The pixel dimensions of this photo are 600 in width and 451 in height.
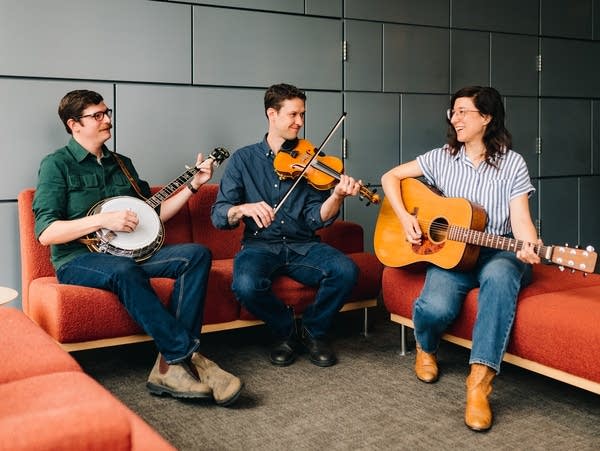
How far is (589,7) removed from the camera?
18.4ft

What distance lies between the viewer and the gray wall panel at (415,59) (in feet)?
15.4

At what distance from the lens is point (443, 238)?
295 centimetres

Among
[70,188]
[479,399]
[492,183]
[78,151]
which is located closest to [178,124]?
[78,151]

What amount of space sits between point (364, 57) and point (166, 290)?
2.33 m

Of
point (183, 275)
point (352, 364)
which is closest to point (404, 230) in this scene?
point (352, 364)

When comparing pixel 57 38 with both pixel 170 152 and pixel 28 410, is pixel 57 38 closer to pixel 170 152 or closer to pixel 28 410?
pixel 170 152

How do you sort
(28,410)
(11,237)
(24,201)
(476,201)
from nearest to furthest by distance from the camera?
1. (28,410)
2. (476,201)
3. (24,201)
4. (11,237)

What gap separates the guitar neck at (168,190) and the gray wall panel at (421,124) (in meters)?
1.95

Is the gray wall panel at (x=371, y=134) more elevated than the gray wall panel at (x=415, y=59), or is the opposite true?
the gray wall panel at (x=415, y=59)

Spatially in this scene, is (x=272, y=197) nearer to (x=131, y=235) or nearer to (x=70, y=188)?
(x=131, y=235)

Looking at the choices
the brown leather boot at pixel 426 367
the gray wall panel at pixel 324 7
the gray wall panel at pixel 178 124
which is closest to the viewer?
the brown leather boot at pixel 426 367

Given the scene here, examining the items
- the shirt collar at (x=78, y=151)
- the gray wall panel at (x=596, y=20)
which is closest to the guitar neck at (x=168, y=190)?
the shirt collar at (x=78, y=151)

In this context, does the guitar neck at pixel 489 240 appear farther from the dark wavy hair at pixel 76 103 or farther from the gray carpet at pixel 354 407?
the dark wavy hair at pixel 76 103

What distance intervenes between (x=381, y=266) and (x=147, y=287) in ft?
4.29
